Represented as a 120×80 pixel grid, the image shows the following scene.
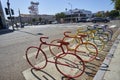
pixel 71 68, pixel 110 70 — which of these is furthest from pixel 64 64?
pixel 110 70

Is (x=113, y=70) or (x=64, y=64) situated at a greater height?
(x=64, y=64)

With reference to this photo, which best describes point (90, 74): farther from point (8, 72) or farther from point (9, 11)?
point (9, 11)

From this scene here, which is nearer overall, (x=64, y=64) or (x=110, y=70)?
(x=110, y=70)

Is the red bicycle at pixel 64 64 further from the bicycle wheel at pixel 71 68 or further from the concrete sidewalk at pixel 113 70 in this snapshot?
the concrete sidewalk at pixel 113 70

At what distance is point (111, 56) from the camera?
222 inches

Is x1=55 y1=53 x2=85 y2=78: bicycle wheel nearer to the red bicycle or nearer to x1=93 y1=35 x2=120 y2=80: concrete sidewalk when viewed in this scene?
the red bicycle

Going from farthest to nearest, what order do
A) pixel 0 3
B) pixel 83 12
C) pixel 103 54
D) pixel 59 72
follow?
pixel 83 12 < pixel 0 3 < pixel 103 54 < pixel 59 72

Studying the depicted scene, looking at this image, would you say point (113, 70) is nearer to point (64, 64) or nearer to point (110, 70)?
point (110, 70)

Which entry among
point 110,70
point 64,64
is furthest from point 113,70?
point 64,64

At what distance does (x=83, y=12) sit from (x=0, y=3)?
55247 mm

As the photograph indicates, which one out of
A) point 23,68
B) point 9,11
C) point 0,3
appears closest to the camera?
point 23,68

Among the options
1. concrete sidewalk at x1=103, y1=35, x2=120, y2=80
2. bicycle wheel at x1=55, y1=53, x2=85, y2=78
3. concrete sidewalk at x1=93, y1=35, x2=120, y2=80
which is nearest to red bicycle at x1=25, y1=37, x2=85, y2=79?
bicycle wheel at x1=55, y1=53, x2=85, y2=78

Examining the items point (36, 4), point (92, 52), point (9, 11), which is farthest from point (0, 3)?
point (36, 4)

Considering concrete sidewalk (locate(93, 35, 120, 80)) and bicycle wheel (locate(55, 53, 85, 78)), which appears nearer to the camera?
concrete sidewalk (locate(93, 35, 120, 80))
